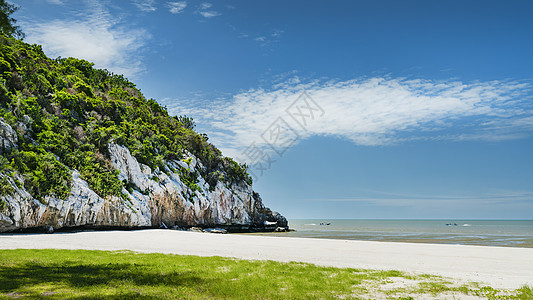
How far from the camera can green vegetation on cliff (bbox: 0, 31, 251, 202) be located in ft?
116

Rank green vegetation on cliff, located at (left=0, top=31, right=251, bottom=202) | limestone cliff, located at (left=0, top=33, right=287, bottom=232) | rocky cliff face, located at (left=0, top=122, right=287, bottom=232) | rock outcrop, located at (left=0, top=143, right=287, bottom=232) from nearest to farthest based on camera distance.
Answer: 1. rocky cliff face, located at (left=0, top=122, right=287, bottom=232)
2. rock outcrop, located at (left=0, top=143, right=287, bottom=232)
3. limestone cliff, located at (left=0, top=33, right=287, bottom=232)
4. green vegetation on cliff, located at (left=0, top=31, right=251, bottom=202)

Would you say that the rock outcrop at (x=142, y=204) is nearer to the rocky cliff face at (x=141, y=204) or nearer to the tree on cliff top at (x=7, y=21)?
the rocky cliff face at (x=141, y=204)

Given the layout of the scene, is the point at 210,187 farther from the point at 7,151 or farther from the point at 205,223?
the point at 7,151

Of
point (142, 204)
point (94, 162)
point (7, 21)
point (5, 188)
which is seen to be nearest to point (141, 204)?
point (142, 204)

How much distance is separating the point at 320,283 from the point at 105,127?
48.8 m

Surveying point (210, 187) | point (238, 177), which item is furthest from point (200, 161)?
point (238, 177)

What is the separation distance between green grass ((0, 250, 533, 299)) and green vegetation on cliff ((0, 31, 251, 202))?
20.0 metres

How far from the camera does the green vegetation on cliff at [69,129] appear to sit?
35.2 m

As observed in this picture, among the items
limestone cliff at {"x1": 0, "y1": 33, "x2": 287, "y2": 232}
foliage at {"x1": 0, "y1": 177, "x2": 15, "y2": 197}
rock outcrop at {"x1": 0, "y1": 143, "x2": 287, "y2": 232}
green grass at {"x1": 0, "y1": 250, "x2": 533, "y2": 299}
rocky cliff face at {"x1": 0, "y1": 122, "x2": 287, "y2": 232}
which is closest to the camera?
green grass at {"x1": 0, "y1": 250, "x2": 533, "y2": 299}

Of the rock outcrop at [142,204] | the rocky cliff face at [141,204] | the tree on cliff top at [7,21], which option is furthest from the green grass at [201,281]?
the rocky cliff face at [141,204]

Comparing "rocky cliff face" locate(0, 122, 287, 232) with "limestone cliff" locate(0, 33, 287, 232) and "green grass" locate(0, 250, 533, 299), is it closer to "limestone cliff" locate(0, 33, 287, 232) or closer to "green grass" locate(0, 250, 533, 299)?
"limestone cliff" locate(0, 33, 287, 232)

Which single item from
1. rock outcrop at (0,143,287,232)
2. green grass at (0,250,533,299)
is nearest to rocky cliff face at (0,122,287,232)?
rock outcrop at (0,143,287,232)

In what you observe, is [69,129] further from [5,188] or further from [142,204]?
[5,188]

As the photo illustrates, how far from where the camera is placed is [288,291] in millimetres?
11000
